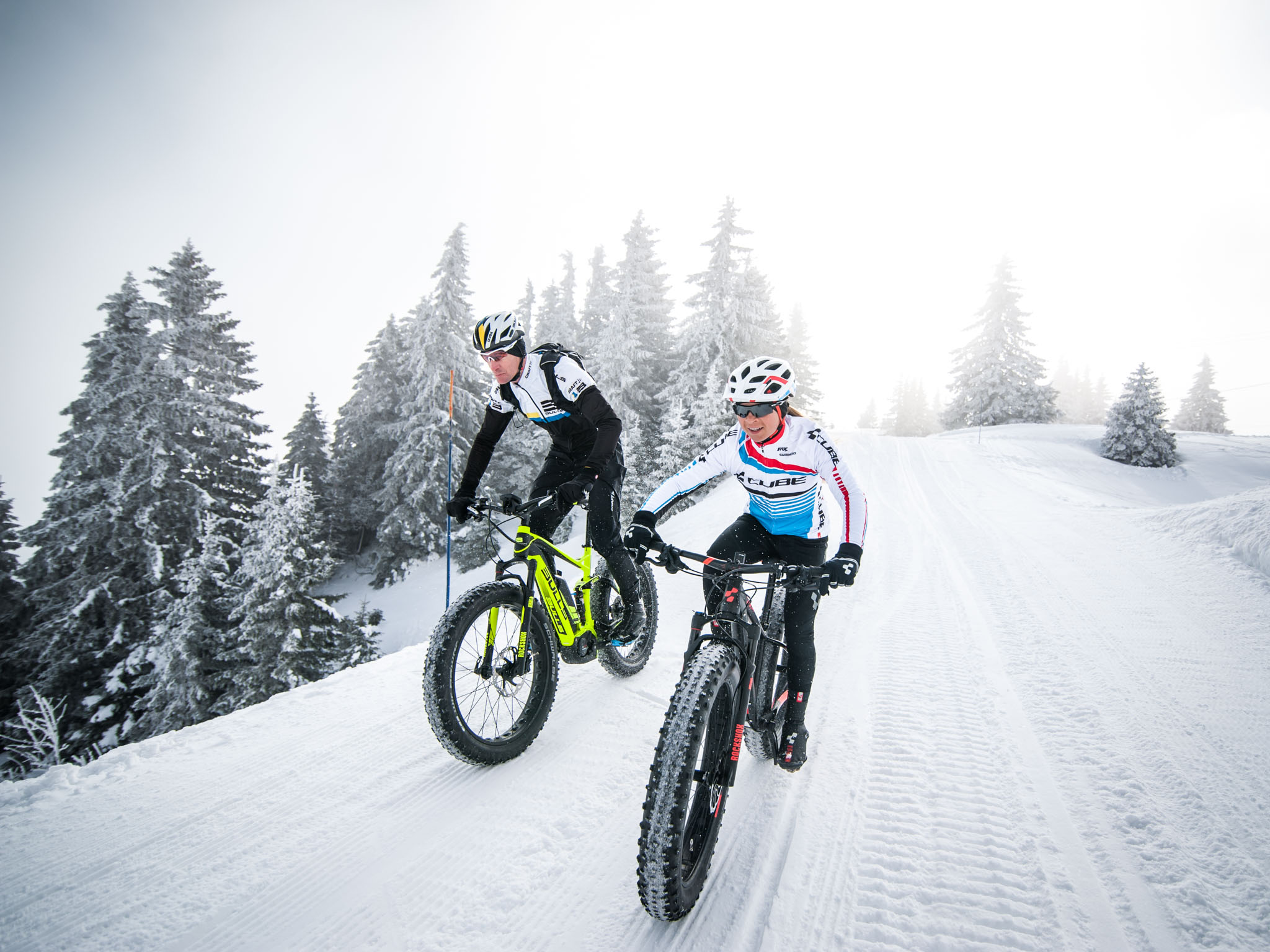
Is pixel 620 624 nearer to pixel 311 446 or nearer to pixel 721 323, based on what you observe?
pixel 721 323

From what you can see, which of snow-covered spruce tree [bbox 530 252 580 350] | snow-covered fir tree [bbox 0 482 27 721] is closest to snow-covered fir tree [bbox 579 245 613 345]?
snow-covered spruce tree [bbox 530 252 580 350]

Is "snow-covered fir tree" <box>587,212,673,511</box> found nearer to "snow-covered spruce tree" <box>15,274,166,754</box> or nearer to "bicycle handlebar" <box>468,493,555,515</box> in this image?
"snow-covered spruce tree" <box>15,274,166,754</box>

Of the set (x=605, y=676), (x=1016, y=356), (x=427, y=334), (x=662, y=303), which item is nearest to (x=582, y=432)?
(x=605, y=676)

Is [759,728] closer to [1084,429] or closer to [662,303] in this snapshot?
[662,303]

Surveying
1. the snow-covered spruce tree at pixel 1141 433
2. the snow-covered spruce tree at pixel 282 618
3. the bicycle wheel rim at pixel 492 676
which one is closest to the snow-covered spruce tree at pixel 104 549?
the snow-covered spruce tree at pixel 282 618

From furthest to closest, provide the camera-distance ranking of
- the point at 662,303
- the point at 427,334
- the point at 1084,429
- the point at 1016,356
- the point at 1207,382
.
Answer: the point at 1207,382 → the point at 1016,356 → the point at 662,303 → the point at 1084,429 → the point at 427,334

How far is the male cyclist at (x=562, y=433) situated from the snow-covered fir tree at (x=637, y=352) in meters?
17.4

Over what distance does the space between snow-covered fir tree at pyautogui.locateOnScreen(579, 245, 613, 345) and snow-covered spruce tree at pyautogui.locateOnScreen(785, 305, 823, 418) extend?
11.8 meters

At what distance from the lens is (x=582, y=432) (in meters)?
4.54

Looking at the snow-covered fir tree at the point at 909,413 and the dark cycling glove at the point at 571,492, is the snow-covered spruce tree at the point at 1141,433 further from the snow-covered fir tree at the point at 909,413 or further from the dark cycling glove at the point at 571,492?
the dark cycling glove at the point at 571,492

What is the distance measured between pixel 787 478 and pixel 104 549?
72.7 feet

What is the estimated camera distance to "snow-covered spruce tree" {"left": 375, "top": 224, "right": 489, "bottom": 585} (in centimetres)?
2425

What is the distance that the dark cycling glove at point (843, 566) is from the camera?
2744 mm

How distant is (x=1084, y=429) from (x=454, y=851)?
116 feet
